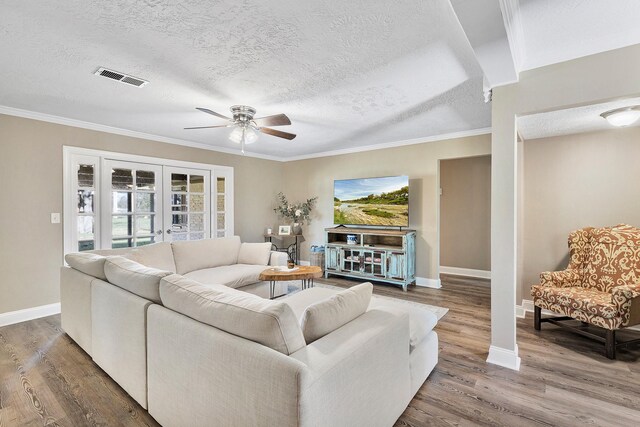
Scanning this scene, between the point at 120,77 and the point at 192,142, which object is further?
the point at 192,142

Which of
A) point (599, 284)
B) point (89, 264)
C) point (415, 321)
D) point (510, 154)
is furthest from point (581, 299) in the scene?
point (89, 264)

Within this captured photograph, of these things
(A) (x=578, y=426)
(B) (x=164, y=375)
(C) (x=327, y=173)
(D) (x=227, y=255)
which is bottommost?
(A) (x=578, y=426)

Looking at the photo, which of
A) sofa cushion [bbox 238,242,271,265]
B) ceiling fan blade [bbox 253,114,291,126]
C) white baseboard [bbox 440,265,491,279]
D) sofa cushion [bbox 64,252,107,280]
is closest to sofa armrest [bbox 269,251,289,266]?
sofa cushion [bbox 238,242,271,265]

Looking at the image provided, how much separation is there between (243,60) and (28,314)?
3.94 meters

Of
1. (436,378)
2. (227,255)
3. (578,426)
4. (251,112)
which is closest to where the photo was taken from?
(578,426)

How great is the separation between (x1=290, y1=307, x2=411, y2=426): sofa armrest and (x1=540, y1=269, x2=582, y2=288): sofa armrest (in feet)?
7.64

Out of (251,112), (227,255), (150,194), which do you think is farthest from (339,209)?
(150,194)

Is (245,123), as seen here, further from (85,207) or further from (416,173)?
(416,173)

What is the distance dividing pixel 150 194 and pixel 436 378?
454 cm

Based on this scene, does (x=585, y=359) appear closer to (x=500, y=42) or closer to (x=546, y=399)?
(x=546, y=399)

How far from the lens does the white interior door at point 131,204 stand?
13.6ft

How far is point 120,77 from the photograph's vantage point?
2.58 meters

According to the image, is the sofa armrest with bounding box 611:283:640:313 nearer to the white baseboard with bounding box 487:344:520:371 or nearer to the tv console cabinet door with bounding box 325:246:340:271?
the white baseboard with bounding box 487:344:520:371

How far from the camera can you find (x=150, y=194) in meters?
4.58
